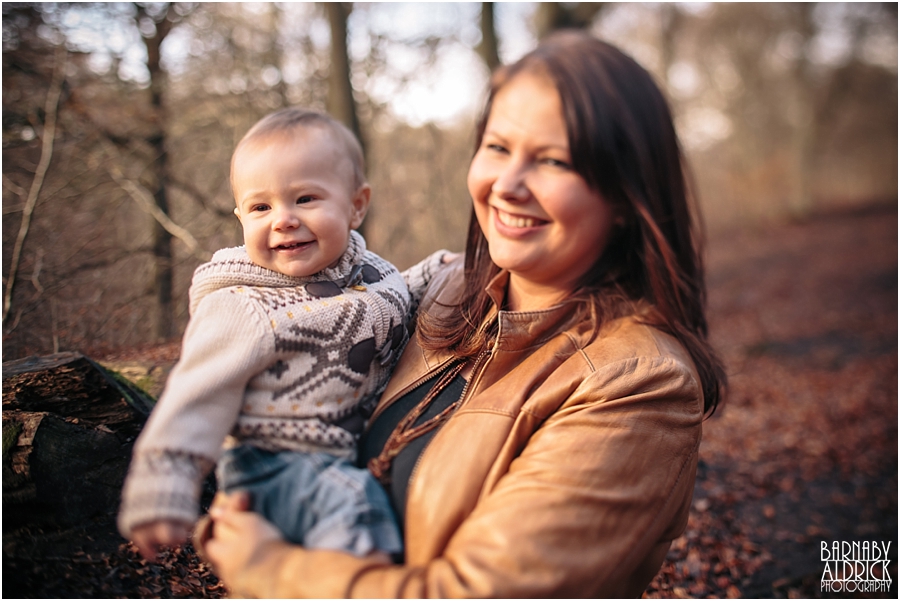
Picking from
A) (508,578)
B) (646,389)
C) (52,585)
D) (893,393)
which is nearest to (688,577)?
(646,389)

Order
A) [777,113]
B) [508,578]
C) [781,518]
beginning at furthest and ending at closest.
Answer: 1. [777,113]
2. [781,518]
3. [508,578]

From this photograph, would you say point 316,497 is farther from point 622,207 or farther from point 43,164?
point 43,164

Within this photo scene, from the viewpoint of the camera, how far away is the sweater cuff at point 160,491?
4.72 ft

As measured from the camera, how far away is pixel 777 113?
2233 centimetres

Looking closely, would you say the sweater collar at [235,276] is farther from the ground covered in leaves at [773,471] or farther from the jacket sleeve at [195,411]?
the ground covered in leaves at [773,471]

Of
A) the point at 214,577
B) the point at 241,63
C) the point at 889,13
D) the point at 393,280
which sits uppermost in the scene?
the point at 889,13

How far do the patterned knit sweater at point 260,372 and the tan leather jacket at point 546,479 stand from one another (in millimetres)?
191

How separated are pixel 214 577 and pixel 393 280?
1.23 meters

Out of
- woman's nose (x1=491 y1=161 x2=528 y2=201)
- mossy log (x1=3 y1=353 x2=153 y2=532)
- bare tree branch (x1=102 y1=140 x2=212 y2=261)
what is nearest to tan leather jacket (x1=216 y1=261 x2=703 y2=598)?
woman's nose (x1=491 y1=161 x2=528 y2=201)

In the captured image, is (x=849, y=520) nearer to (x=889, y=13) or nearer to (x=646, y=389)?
(x=646, y=389)

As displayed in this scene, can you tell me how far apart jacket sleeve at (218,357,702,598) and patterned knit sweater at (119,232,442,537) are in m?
0.31

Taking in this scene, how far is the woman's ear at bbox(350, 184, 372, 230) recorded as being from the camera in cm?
215

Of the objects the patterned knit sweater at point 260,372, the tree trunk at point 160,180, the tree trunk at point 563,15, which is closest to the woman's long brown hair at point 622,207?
the patterned knit sweater at point 260,372

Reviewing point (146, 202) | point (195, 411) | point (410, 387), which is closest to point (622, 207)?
point (410, 387)
